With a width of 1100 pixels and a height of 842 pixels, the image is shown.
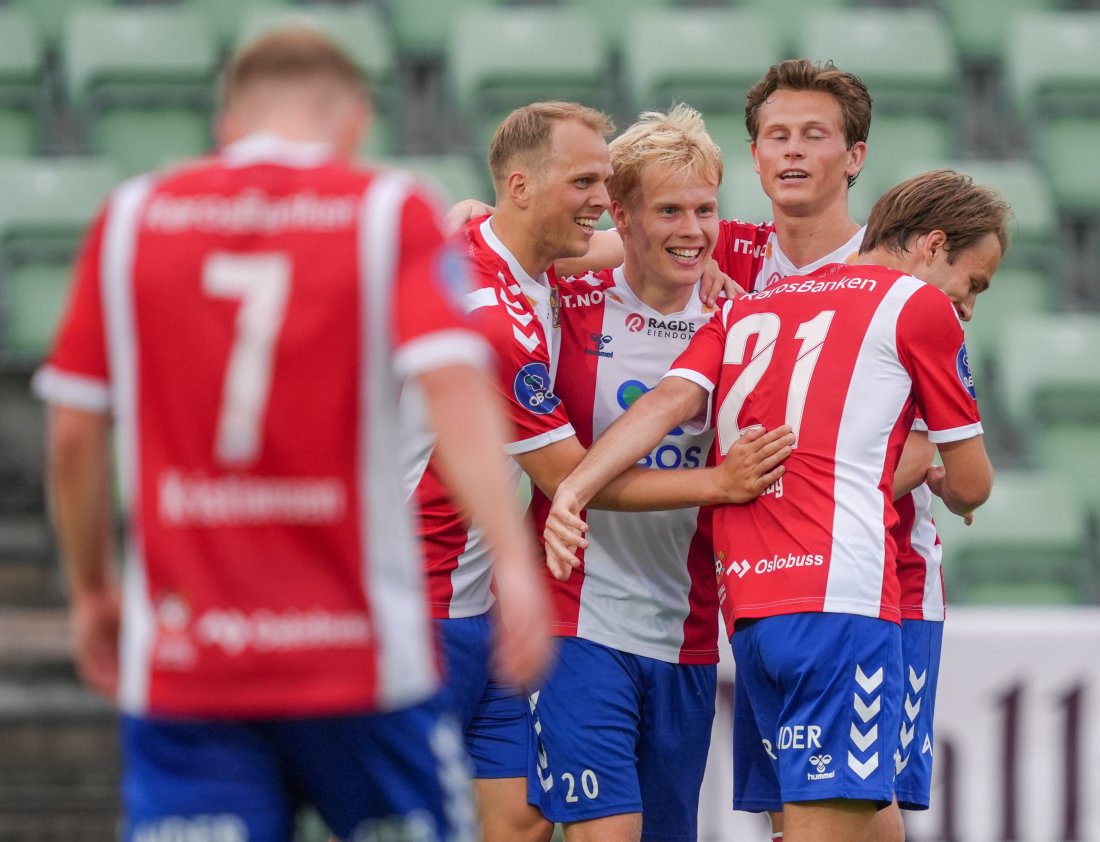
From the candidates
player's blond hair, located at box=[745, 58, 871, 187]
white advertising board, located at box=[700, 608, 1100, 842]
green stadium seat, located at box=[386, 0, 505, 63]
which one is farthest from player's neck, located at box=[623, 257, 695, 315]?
green stadium seat, located at box=[386, 0, 505, 63]

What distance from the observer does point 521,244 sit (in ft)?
14.3

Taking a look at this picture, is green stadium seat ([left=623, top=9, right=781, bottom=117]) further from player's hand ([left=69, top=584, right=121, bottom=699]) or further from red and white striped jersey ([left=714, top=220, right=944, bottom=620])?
player's hand ([left=69, top=584, right=121, bottom=699])

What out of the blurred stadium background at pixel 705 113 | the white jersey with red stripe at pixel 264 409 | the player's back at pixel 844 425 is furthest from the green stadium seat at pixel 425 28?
the white jersey with red stripe at pixel 264 409

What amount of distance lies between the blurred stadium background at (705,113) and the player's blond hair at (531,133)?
2.73m

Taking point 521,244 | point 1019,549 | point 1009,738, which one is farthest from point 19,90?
point 1009,738

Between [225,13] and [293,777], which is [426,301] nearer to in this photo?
[293,777]

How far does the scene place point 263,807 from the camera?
A: 245 centimetres

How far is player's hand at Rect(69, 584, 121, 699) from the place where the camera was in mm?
2570

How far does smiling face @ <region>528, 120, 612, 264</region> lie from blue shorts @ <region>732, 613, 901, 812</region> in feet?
3.86

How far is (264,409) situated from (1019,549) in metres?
5.15

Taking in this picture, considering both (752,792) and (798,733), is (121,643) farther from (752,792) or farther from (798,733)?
(752,792)

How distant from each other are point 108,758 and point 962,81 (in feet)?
19.8

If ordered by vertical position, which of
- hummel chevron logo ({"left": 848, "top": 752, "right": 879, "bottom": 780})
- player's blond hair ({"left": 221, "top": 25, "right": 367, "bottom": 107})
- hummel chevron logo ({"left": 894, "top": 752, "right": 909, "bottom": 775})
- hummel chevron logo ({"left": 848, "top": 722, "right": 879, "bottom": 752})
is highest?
player's blond hair ({"left": 221, "top": 25, "right": 367, "bottom": 107})

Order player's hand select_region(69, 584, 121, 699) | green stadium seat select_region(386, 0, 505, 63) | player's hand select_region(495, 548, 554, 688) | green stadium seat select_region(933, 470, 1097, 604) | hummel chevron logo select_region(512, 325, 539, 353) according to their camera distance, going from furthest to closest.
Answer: green stadium seat select_region(386, 0, 505, 63) < green stadium seat select_region(933, 470, 1097, 604) < hummel chevron logo select_region(512, 325, 539, 353) < player's hand select_region(69, 584, 121, 699) < player's hand select_region(495, 548, 554, 688)
